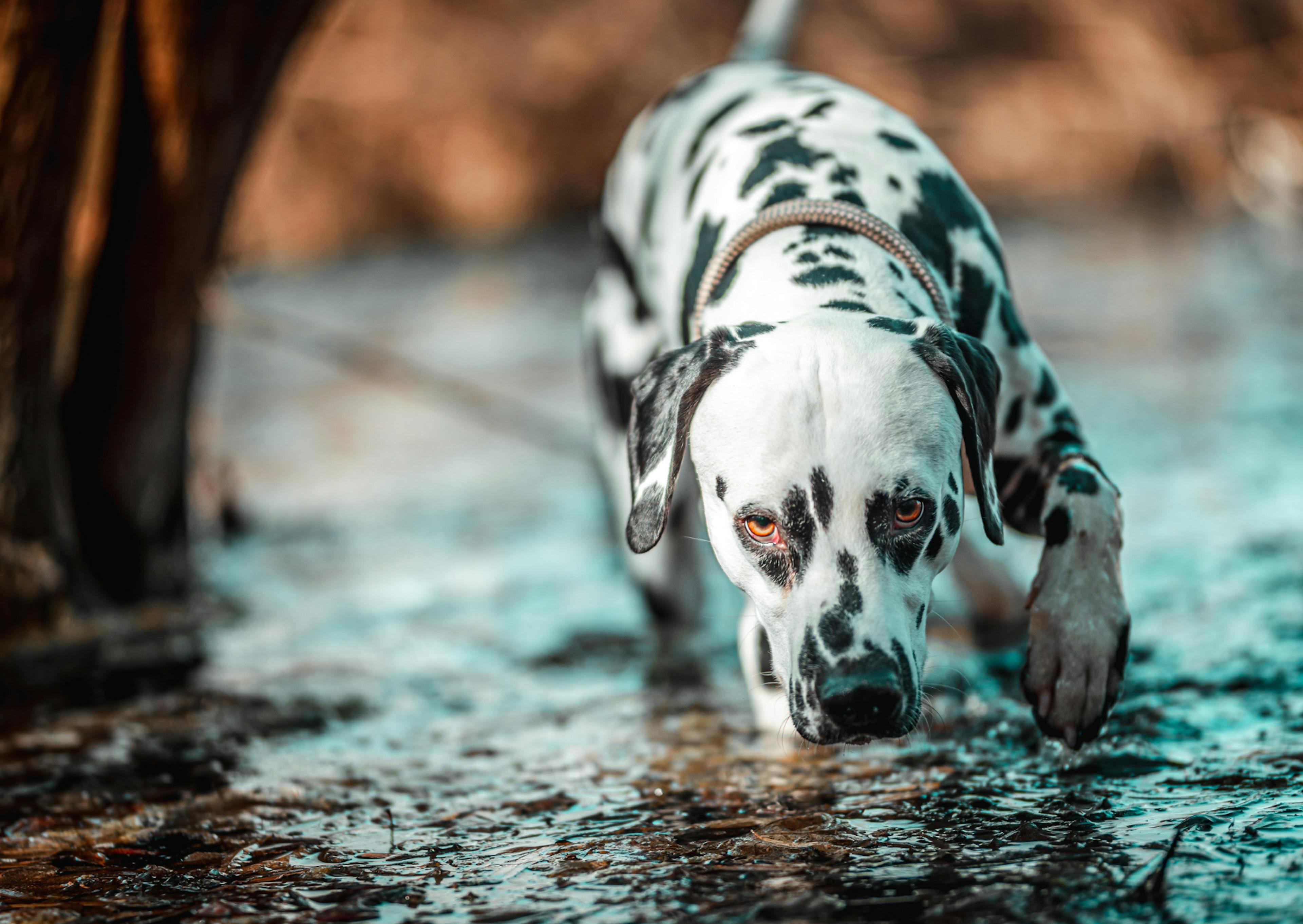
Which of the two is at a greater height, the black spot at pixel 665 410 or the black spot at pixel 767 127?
the black spot at pixel 767 127

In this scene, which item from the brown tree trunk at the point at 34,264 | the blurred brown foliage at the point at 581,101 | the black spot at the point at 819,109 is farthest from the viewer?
the blurred brown foliage at the point at 581,101

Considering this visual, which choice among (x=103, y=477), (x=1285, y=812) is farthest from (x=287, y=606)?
(x=1285, y=812)

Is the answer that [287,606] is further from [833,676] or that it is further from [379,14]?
[379,14]

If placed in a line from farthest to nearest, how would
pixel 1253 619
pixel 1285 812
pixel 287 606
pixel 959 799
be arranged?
pixel 287 606, pixel 1253 619, pixel 959 799, pixel 1285 812

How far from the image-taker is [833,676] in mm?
2639

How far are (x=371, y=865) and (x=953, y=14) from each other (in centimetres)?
1842

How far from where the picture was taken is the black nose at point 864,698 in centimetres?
262

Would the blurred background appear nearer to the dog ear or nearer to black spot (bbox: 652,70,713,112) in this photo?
the dog ear

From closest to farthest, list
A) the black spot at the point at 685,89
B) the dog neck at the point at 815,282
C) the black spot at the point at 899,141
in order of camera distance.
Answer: the dog neck at the point at 815,282, the black spot at the point at 899,141, the black spot at the point at 685,89

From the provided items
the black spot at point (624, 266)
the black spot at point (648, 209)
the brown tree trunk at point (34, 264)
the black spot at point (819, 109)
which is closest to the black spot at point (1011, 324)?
the black spot at point (819, 109)

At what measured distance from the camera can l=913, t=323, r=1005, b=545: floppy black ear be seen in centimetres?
282

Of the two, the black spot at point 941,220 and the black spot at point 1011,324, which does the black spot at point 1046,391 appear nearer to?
the black spot at point 1011,324

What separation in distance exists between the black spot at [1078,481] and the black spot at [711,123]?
Answer: 4.68 feet

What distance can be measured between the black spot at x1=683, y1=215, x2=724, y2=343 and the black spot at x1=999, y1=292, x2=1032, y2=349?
0.71 metres
